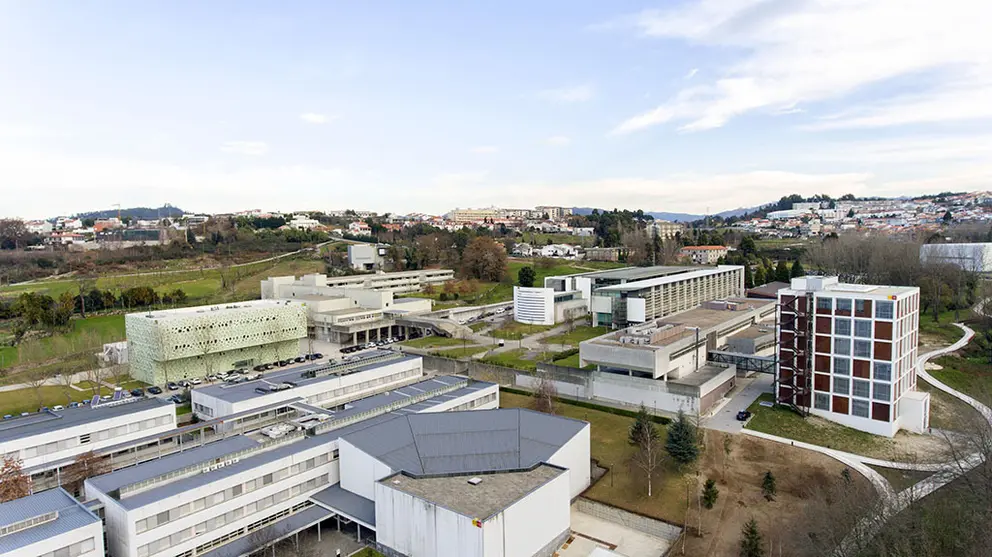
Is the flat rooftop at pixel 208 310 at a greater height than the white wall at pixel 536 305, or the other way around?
the flat rooftop at pixel 208 310

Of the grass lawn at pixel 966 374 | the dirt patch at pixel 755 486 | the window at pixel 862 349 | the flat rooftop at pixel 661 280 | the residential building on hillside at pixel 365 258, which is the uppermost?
the residential building on hillside at pixel 365 258

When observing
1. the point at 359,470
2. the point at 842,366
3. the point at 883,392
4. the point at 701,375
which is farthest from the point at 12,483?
the point at 883,392

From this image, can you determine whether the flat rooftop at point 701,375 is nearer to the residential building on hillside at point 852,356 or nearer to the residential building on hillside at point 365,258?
the residential building on hillside at point 852,356

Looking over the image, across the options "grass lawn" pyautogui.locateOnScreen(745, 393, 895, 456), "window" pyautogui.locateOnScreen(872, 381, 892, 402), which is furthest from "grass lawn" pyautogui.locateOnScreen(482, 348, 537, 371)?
"window" pyautogui.locateOnScreen(872, 381, 892, 402)

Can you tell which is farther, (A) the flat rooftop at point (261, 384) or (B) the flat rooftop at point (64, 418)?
(A) the flat rooftop at point (261, 384)

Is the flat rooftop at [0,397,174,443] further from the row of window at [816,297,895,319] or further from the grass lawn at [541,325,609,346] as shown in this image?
the row of window at [816,297,895,319]

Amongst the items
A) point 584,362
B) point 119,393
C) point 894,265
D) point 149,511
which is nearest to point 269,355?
point 119,393

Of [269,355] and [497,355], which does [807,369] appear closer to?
[497,355]

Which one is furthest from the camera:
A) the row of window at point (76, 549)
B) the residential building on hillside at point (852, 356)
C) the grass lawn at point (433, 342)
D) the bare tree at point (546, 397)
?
the grass lawn at point (433, 342)

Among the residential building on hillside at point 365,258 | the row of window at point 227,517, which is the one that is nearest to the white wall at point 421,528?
the row of window at point 227,517
